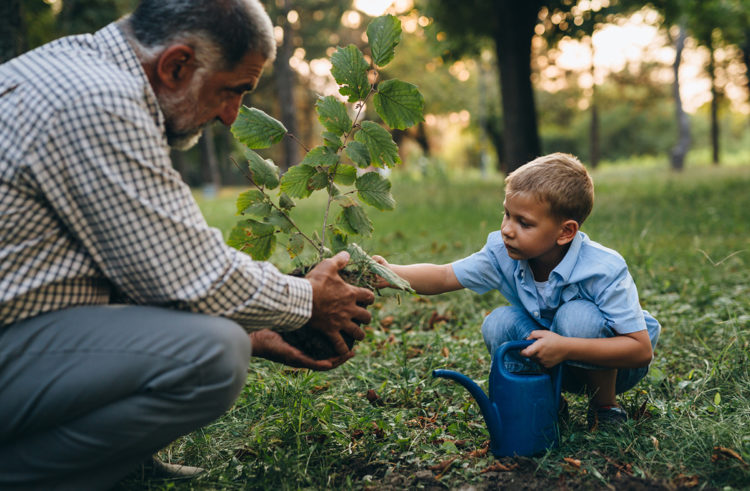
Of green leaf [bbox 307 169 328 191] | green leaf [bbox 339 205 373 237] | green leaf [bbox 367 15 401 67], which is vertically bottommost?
green leaf [bbox 339 205 373 237]

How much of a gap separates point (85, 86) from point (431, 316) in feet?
8.78

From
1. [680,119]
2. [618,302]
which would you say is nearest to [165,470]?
[618,302]

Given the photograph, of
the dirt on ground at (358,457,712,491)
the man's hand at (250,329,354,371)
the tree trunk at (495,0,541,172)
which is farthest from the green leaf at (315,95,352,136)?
the tree trunk at (495,0,541,172)

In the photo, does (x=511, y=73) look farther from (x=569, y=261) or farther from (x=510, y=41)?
(x=569, y=261)

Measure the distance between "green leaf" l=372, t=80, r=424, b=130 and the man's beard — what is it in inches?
27.7

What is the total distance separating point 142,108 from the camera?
1605 mm

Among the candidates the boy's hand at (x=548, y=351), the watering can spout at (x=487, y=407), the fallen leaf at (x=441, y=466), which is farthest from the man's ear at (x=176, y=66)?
the fallen leaf at (x=441, y=466)

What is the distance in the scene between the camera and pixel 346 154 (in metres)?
2.37

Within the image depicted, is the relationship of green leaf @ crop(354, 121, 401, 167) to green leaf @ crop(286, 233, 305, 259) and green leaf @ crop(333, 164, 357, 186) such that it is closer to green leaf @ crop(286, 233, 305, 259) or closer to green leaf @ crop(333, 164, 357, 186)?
green leaf @ crop(333, 164, 357, 186)

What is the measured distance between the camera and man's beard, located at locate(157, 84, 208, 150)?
5.89ft

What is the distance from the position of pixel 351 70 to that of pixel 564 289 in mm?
1174

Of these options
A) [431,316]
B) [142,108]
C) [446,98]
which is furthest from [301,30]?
[142,108]

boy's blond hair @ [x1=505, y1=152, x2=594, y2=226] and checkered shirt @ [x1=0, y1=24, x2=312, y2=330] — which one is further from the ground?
checkered shirt @ [x1=0, y1=24, x2=312, y2=330]

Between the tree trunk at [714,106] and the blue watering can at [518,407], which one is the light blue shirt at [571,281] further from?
the tree trunk at [714,106]
